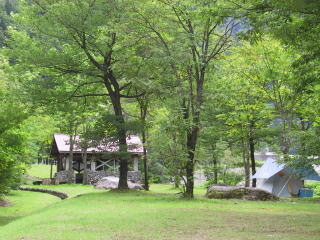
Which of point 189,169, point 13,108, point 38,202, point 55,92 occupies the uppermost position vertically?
point 55,92

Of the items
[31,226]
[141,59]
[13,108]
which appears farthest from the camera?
[141,59]

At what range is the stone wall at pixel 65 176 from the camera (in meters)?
36.0

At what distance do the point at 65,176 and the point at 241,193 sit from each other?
22083 mm

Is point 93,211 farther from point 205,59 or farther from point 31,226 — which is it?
point 205,59

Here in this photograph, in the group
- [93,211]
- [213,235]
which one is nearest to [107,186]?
[93,211]

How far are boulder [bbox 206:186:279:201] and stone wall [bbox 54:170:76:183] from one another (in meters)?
20.4

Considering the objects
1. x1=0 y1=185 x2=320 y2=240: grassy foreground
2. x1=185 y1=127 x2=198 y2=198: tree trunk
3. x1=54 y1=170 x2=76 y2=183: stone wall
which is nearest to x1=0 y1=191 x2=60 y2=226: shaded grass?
x1=0 y1=185 x2=320 y2=240: grassy foreground

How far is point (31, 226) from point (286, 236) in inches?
234

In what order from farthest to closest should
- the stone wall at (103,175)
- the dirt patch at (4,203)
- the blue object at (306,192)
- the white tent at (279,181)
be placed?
the stone wall at (103,175) → the white tent at (279,181) → the blue object at (306,192) → the dirt patch at (4,203)

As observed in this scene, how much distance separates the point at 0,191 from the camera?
55.8 feet

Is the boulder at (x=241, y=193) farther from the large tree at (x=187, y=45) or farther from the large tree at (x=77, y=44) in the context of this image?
the large tree at (x=77, y=44)

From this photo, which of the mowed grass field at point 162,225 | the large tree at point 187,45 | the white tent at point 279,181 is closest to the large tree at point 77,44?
the large tree at point 187,45

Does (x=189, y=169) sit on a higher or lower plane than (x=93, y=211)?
higher

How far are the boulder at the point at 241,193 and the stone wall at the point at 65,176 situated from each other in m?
20.4
